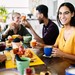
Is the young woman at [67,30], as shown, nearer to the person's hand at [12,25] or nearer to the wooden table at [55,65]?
the wooden table at [55,65]

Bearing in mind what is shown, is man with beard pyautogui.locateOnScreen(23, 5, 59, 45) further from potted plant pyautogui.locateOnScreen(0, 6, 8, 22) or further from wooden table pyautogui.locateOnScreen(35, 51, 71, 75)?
potted plant pyautogui.locateOnScreen(0, 6, 8, 22)

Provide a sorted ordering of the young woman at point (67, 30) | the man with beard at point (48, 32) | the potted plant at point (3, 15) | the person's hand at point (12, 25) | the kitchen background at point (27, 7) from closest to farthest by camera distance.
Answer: the young woman at point (67, 30), the man with beard at point (48, 32), the person's hand at point (12, 25), the potted plant at point (3, 15), the kitchen background at point (27, 7)

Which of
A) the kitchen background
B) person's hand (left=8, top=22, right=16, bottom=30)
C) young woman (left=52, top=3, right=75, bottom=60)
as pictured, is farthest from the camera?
the kitchen background

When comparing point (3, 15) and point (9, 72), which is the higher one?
point (3, 15)

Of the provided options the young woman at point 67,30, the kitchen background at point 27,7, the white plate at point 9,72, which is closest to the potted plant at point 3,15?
the kitchen background at point 27,7

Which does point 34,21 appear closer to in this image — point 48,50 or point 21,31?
point 21,31

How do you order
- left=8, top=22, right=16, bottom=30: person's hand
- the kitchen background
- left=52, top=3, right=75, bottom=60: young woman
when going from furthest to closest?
the kitchen background
left=8, top=22, right=16, bottom=30: person's hand
left=52, top=3, right=75, bottom=60: young woman

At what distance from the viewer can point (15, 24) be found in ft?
9.12

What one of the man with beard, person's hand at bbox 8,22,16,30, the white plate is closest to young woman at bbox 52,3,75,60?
the man with beard

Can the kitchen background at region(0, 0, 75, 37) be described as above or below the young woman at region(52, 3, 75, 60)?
above

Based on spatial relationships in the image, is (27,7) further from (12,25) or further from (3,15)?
(12,25)

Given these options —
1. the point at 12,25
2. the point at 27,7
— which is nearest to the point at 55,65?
the point at 12,25

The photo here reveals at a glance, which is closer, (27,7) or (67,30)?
(67,30)

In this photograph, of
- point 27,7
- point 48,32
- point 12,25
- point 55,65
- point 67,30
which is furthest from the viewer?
point 27,7
